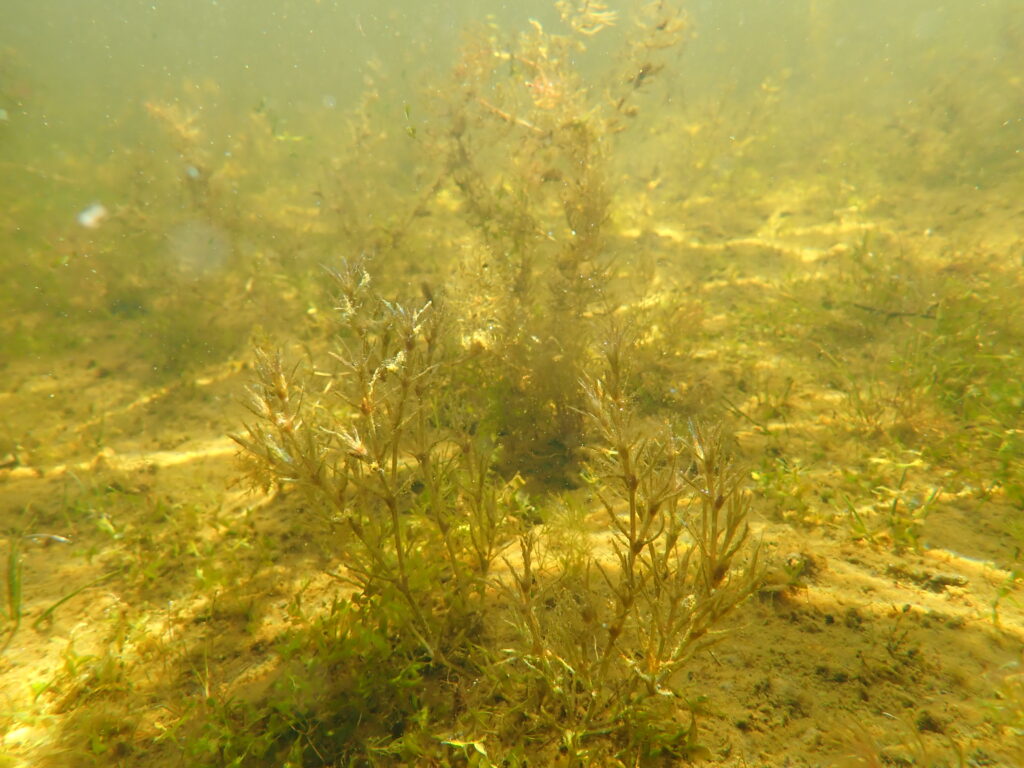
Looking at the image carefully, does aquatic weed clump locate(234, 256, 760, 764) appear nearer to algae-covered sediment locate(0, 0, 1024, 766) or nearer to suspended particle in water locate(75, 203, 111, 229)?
algae-covered sediment locate(0, 0, 1024, 766)

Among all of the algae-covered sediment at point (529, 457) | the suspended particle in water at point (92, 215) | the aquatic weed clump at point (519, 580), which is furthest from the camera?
the suspended particle in water at point (92, 215)

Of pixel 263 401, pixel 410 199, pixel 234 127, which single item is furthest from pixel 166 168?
pixel 263 401

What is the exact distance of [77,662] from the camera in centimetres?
272

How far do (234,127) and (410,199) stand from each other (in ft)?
31.6

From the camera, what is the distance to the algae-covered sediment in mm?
2039

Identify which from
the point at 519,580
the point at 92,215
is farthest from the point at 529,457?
the point at 92,215

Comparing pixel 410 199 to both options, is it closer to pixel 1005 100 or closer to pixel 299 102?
pixel 1005 100

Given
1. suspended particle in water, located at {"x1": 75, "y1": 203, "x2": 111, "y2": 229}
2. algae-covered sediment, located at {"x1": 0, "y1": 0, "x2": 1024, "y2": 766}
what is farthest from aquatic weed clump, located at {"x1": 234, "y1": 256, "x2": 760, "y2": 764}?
suspended particle in water, located at {"x1": 75, "y1": 203, "x2": 111, "y2": 229}

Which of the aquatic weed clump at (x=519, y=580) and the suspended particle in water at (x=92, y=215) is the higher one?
the suspended particle in water at (x=92, y=215)

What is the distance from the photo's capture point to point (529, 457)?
13.5 feet

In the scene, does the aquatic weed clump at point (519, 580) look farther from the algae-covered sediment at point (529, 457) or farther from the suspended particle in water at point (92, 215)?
the suspended particle in water at point (92, 215)

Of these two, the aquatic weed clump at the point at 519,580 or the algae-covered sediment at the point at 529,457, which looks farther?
the algae-covered sediment at the point at 529,457

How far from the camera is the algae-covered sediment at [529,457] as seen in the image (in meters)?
2.04

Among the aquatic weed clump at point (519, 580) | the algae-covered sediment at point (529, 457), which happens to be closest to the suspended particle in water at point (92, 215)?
the algae-covered sediment at point (529, 457)
